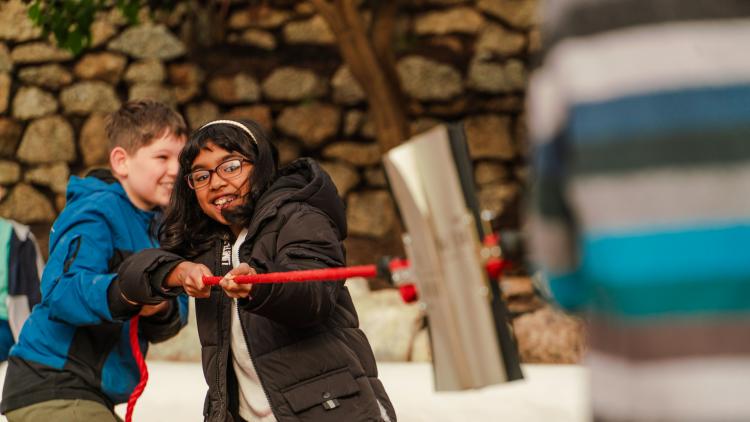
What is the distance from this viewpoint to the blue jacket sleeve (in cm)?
229

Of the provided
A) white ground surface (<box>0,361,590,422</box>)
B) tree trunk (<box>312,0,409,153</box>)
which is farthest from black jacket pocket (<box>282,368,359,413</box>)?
tree trunk (<box>312,0,409,153</box>)

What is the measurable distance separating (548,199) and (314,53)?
5.48 metres

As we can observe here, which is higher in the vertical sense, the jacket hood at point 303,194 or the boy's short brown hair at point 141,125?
the boy's short brown hair at point 141,125

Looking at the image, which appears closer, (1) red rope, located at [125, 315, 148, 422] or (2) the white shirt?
(2) the white shirt

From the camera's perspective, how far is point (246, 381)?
209 centimetres

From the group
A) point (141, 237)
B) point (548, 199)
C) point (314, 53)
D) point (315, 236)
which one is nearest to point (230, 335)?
point (315, 236)

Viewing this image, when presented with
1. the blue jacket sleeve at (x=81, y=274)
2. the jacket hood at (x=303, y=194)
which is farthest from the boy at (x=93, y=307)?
the jacket hood at (x=303, y=194)

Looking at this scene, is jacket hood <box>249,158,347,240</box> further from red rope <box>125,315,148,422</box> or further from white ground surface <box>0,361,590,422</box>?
white ground surface <box>0,361,590,422</box>

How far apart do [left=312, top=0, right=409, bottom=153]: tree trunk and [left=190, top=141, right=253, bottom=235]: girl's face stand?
3.07 m

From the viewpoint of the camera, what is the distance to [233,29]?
655cm

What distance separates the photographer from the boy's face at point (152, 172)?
266cm

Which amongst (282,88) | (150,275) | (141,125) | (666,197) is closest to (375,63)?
(282,88)

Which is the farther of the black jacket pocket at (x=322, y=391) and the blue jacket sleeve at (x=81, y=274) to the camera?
the blue jacket sleeve at (x=81, y=274)

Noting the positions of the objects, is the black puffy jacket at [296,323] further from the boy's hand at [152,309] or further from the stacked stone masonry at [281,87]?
the stacked stone masonry at [281,87]
